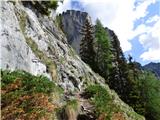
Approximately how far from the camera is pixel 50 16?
4344cm

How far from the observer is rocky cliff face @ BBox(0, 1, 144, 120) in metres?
28.6

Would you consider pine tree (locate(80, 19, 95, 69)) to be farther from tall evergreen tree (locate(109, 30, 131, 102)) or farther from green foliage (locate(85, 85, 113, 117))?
green foliage (locate(85, 85, 113, 117))

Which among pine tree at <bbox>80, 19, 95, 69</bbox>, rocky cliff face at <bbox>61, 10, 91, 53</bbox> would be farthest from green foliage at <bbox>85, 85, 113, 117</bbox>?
rocky cliff face at <bbox>61, 10, 91, 53</bbox>

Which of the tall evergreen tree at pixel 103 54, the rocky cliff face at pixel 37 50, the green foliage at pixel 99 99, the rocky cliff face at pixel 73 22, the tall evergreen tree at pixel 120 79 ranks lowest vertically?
the green foliage at pixel 99 99

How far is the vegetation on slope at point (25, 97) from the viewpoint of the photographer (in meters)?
20.4

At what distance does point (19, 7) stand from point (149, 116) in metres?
37.2

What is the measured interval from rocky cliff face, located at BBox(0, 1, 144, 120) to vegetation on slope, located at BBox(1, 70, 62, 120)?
2.83 meters

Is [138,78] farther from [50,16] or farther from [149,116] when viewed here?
[50,16]

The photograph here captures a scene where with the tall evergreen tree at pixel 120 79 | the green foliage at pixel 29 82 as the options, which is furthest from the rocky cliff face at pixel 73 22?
the green foliage at pixel 29 82

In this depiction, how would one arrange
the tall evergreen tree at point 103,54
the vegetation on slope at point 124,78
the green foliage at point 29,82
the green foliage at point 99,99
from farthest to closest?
the tall evergreen tree at point 103,54 < the vegetation on slope at point 124,78 < the green foliage at point 99,99 < the green foliage at point 29,82

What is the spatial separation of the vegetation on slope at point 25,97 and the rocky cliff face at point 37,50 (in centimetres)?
283

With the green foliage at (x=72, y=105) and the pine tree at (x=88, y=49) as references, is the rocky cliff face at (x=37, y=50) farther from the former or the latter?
the pine tree at (x=88, y=49)

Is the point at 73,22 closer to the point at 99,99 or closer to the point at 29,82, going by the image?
the point at 99,99

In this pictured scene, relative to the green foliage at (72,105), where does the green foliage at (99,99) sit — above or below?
above
